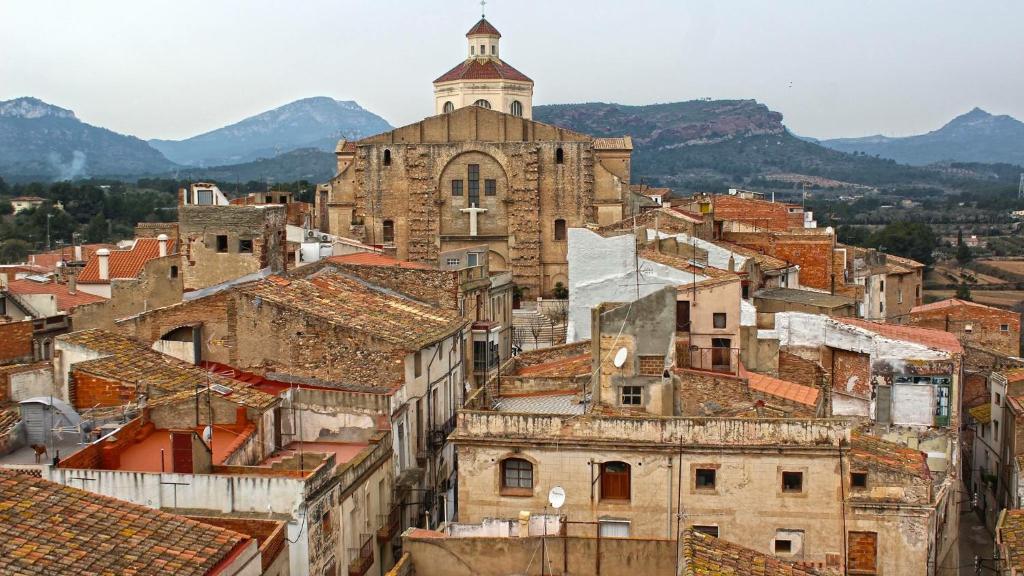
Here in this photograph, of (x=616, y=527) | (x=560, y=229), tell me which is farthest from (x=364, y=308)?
(x=560, y=229)

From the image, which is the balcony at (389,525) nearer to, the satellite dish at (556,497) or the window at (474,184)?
the satellite dish at (556,497)

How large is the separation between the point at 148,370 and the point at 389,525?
6608mm

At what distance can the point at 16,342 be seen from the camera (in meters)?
35.1

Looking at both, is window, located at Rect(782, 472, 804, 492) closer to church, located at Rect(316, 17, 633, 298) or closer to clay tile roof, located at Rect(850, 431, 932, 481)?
clay tile roof, located at Rect(850, 431, 932, 481)

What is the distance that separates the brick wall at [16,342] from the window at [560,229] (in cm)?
3647

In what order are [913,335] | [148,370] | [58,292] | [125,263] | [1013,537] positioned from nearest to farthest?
1. [1013,537]
2. [148,370]
3. [913,335]
4. [58,292]
5. [125,263]

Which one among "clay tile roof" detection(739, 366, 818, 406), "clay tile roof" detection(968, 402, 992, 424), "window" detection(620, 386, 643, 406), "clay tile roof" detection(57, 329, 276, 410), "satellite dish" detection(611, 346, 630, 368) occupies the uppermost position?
"satellite dish" detection(611, 346, 630, 368)

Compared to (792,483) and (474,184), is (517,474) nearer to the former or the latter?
(792,483)

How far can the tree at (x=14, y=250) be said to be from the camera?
10269 cm

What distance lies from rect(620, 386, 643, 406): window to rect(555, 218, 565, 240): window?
132 ft

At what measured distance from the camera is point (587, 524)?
2600 cm

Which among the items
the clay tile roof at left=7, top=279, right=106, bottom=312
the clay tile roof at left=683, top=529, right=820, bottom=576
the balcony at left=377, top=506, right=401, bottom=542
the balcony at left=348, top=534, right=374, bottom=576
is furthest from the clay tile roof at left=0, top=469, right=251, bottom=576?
the clay tile roof at left=7, top=279, right=106, bottom=312

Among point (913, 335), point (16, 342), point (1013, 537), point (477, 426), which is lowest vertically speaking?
point (1013, 537)

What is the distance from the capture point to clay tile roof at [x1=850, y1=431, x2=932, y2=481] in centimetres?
2645
